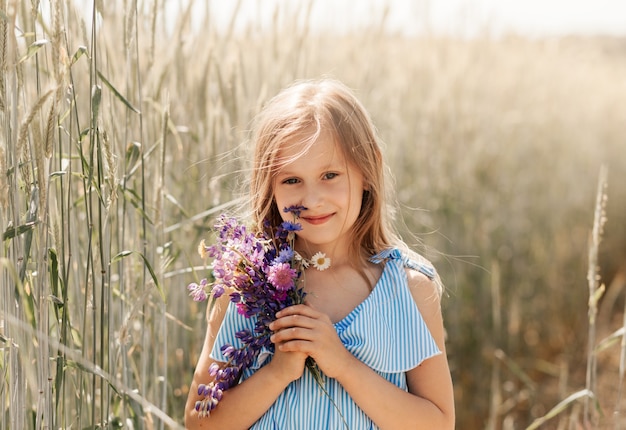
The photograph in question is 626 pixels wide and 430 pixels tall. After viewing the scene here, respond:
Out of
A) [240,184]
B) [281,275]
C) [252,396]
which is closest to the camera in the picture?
[281,275]

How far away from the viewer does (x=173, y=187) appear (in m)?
2.31

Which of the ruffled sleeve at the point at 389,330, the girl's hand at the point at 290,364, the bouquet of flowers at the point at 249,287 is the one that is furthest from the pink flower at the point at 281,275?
the ruffled sleeve at the point at 389,330

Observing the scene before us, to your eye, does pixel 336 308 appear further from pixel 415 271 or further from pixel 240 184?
pixel 240 184

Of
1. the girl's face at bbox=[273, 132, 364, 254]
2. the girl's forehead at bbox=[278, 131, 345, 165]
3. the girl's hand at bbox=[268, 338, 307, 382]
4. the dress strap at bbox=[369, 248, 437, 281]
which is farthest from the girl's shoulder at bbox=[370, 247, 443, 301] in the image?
the girl's hand at bbox=[268, 338, 307, 382]

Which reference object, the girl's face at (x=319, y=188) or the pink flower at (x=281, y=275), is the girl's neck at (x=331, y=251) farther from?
the pink flower at (x=281, y=275)

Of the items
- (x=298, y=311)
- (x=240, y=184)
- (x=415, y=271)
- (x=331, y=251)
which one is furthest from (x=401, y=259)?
(x=240, y=184)

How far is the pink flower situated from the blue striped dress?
0.22 m

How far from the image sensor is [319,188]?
5.18 ft

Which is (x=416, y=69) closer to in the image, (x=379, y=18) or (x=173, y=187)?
(x=379, y=18)

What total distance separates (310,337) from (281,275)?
134 millimetres

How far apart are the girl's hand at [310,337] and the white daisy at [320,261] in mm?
149

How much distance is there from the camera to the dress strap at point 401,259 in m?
1.68

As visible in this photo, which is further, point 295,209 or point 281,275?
point 295,209

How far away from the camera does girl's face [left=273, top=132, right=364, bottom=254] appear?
1568 mm
